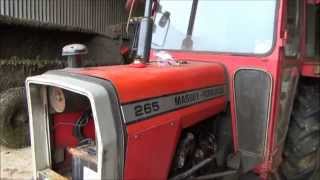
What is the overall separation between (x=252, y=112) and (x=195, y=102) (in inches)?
20.3

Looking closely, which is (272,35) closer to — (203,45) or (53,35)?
(203,45)

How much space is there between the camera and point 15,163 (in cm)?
408

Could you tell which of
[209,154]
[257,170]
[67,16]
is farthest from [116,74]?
[67,16]

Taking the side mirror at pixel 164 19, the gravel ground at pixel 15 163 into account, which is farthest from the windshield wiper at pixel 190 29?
the gravel ground at pixel 15 163

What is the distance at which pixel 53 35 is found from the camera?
20.0 ft

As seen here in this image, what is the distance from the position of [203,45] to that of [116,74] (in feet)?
3.47

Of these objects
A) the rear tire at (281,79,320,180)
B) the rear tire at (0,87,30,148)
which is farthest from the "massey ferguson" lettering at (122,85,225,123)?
the rear tire at (0,87,30,148)

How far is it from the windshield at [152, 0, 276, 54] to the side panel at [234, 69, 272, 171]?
0.60ft

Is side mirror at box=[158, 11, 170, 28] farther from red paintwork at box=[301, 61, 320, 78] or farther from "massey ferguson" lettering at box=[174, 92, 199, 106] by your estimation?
red paintwork at box=[301, 61, 320, 78]

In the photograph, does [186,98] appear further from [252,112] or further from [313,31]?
[313,31]

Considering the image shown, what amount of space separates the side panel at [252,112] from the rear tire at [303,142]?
0.65 metres

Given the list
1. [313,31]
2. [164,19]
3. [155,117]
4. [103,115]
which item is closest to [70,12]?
[164,19]

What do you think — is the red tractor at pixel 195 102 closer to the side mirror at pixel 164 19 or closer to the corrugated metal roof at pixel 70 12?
the side mirror at pixel 164 19

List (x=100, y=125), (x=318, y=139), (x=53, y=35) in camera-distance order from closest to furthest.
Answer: (x=100, y=125)
(x=318, y=139)
(x=53, y=35)
